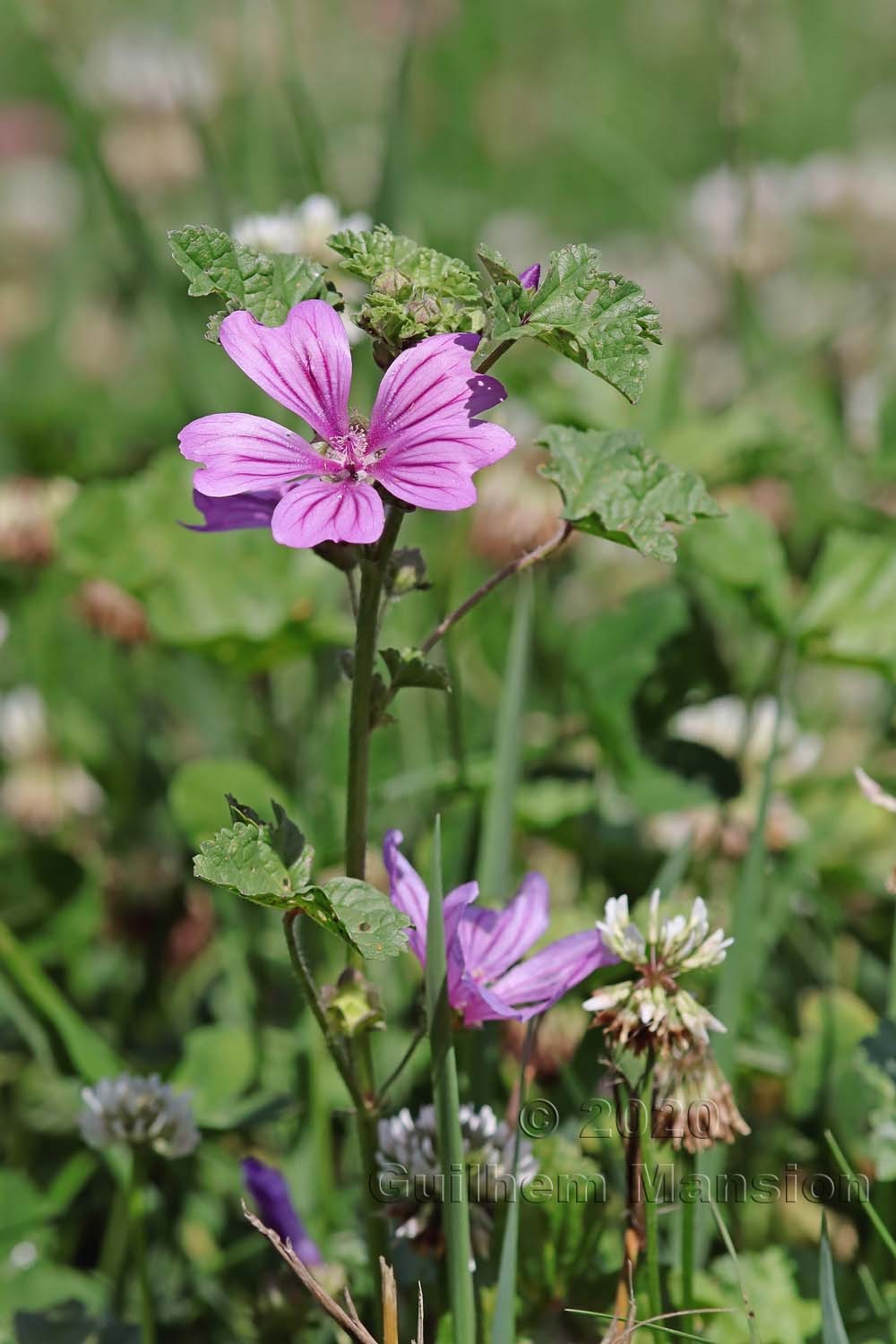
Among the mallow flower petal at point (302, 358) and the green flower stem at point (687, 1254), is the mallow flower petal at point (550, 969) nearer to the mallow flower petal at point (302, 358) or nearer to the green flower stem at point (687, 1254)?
the green flower stem at point (687, 1254)

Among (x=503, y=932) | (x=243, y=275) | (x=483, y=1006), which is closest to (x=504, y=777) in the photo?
(x=503, y=932)

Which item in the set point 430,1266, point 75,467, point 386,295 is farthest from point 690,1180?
point 75,467

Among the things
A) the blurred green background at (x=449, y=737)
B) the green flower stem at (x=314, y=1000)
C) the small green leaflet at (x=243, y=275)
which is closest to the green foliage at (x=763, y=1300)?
the blurred green background at (x=449, y=737)

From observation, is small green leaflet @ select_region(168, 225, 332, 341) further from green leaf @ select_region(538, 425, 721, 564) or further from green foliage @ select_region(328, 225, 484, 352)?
green leaf @ select_region(538, 425, 721, 564)

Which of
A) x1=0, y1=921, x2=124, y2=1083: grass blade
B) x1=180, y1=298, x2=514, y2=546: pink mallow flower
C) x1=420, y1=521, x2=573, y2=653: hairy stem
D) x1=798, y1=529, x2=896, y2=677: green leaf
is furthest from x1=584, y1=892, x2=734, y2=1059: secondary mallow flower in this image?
x1=798, y1=529, x2=896, y2=677: green leaf

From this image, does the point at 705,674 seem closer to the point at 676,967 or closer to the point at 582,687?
the point at 582,687

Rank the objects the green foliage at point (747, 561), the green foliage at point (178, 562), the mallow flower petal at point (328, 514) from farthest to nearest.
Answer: the green foliage at point (178, 562), the green foliage at point (747, 561), the mallow flower petal at point (328, 514)

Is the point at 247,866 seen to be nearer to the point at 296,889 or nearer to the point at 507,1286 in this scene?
→ the point at 296,889
